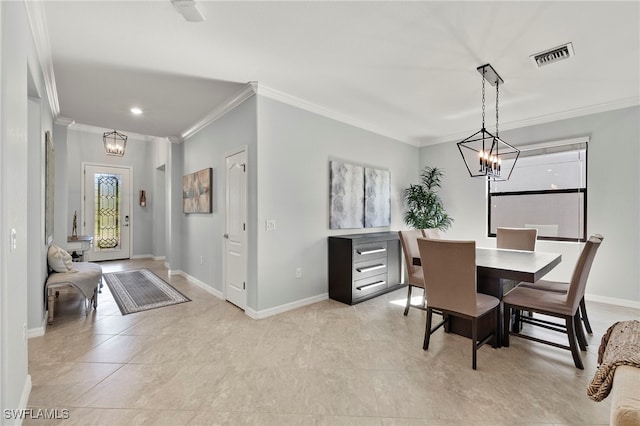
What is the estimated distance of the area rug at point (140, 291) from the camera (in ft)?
12.2

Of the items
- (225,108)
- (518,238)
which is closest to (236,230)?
(225,108)

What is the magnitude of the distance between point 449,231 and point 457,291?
3.32 metres

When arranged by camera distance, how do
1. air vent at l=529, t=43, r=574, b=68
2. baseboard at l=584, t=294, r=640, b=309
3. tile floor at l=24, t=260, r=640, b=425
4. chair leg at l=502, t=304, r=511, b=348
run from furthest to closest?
baseboard at l=584, t=294, r=640, b=309 → chair leg at l=502, t=304, r=511, b=348 → air vent at l=529, t=43, r=574, b=68 → tile floor at l=24, t=260, r=640, b=425

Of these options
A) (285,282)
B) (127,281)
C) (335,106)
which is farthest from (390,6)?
(127,281)

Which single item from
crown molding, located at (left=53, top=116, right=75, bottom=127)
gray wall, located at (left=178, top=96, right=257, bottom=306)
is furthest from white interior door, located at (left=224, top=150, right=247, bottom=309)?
crown molding, located at (left=53, top=116, right=75, bottom=127)

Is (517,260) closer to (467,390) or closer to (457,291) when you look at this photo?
(457,291)

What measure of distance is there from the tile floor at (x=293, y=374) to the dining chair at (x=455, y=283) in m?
0.34

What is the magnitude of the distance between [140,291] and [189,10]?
3.94 metres

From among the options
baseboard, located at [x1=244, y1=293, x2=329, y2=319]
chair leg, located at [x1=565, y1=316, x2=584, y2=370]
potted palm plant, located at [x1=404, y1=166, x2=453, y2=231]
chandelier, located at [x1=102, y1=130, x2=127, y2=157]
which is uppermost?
chandelier, located at [x1=102, y1=130, x2=127, y2=157]

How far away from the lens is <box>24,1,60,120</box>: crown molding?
1.99 m

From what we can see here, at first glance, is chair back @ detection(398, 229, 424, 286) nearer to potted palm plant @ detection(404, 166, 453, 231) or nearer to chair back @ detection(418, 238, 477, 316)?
chair back @ detection(418, 238, 477, 316)

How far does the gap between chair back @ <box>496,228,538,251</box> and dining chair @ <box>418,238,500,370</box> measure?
1.55 meters

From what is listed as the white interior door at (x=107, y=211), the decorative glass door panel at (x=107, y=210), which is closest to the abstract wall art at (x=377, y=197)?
the white interior door at (x=107, y=211)

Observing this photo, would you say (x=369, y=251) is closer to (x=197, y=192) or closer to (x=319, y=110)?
(x=319, y=110)
